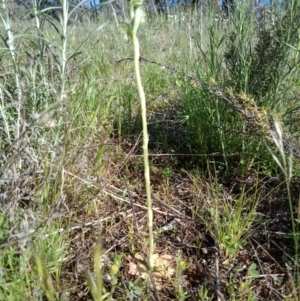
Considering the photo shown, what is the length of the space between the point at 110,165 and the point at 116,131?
429 mm

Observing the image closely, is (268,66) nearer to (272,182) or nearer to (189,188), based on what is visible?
(272,182)

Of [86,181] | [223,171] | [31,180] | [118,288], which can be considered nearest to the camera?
[118,288]

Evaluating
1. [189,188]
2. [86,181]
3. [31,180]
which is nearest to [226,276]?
[189,188]

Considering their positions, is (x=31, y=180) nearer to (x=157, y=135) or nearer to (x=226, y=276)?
(x=226, y=276)

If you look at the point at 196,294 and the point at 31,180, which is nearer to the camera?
the point at 196,294

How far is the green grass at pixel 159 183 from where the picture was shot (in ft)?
3.50

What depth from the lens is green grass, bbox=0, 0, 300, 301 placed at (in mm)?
1065

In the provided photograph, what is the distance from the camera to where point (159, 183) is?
65.5 inches

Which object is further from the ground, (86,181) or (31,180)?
(31,180)

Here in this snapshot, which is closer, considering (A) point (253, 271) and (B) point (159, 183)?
(A) point (253, 271)

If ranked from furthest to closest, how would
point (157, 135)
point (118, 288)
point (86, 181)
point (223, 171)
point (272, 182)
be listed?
1. point (157, 135)
2. point (223, 171)
3. point (272, 182)
4. point (86, 181)
5. point (118, 288)

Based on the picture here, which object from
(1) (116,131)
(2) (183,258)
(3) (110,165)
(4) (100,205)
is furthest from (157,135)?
(2) (183,258)

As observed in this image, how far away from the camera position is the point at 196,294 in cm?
109

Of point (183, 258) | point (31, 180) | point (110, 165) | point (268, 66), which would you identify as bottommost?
point (183, 258)
